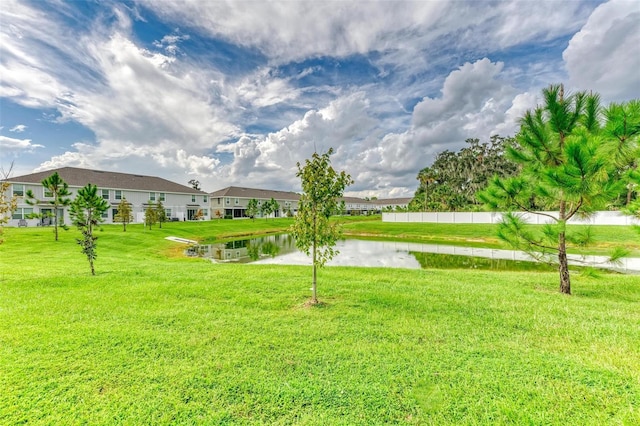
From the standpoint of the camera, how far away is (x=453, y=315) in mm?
6027

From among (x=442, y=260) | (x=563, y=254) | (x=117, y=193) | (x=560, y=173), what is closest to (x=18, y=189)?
(x=117, y=193)

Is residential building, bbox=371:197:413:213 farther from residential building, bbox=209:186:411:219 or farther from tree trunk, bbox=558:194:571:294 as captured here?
tree trunk, bbox=558:194:571:294

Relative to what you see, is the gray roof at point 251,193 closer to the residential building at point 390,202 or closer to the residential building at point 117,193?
the residential building at point 117,193

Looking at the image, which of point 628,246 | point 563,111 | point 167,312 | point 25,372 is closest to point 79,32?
point 167,312

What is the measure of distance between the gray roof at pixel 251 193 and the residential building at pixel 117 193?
23.1ft

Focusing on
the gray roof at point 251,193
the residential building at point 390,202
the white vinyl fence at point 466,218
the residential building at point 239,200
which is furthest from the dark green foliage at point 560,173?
the residential building at point 390,202

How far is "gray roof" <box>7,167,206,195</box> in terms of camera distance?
1342 inches

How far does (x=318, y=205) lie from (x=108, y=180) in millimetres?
44948

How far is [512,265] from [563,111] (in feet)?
38.9

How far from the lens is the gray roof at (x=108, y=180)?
1342 inches

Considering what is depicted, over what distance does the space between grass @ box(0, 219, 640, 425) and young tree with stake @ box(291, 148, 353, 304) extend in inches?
60.3

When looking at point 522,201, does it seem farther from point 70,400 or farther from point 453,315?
point 70,400

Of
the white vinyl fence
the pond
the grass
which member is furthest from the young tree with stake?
the white vinyl fence

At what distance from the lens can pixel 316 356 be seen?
426cm
